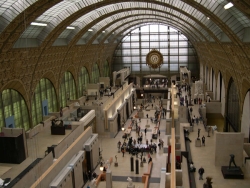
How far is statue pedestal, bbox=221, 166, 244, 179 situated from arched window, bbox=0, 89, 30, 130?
1789 cm

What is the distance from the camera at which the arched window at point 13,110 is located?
25.4 meters

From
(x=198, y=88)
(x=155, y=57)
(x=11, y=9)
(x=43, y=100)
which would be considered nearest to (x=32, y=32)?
(x=11, y=9)

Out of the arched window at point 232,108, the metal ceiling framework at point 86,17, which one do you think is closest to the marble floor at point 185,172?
the arched window at point 232,108

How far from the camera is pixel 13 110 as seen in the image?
26.9m

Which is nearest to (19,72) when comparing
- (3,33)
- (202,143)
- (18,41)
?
(18,41)

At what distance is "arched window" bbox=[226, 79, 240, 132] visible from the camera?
28.9 meters

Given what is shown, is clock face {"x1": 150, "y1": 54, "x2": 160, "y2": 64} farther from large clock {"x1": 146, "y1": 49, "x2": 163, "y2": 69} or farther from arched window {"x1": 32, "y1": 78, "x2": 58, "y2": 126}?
arched window {"x1": 32, "y1": 78, "x2": 58, "y2": 126}

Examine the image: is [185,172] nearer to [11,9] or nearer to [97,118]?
[11,9]

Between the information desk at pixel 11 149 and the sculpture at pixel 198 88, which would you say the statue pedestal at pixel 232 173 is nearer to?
the information desk at pixel 11 149

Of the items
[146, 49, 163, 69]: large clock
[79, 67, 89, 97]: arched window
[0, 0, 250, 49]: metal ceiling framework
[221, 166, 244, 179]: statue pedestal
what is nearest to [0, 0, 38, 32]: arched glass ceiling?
[0, 0, 250, 49]: metal ceiling framework

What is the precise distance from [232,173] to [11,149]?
41.8ft

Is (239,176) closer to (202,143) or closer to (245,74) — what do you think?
(202,143)

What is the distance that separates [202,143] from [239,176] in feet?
18.3

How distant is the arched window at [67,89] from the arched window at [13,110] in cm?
905
